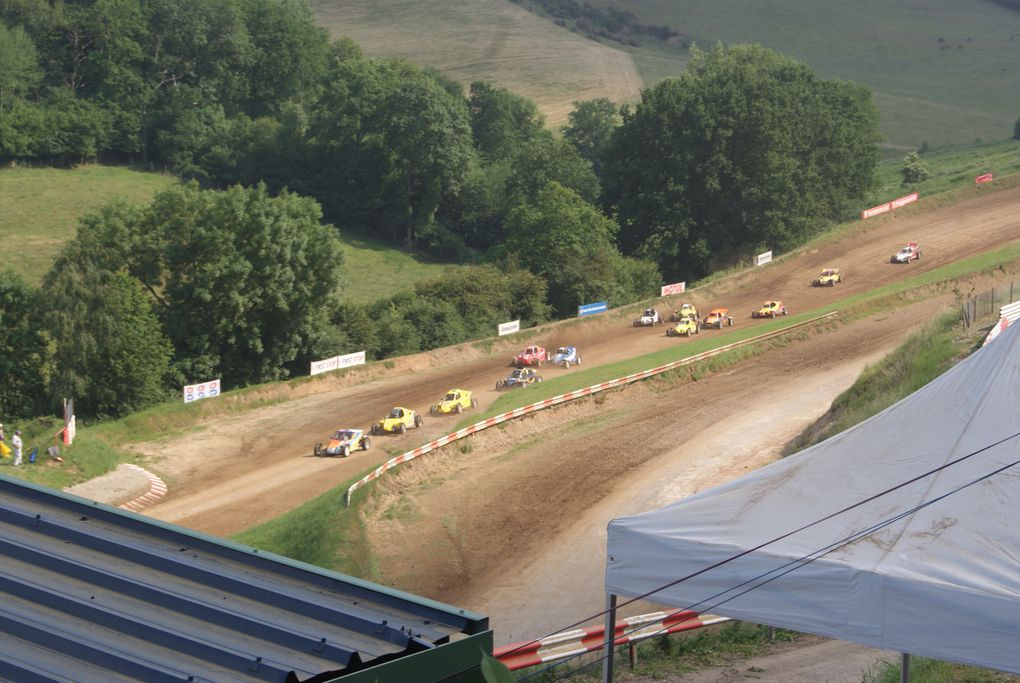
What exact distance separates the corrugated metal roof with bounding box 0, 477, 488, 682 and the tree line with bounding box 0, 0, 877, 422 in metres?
41.4

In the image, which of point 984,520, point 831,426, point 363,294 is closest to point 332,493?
point 831,426

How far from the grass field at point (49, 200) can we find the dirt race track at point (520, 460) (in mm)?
44920

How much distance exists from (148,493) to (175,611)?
3222cm

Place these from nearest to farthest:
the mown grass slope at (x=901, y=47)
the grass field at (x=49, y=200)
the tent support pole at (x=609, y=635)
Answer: the tent support pole at (x=609, y=635)
the grass field at (x=49, y=200)
the mown grass slope at (x=901, y=47)

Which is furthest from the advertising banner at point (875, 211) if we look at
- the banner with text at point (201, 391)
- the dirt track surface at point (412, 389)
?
the banner with text at point (201, 391)

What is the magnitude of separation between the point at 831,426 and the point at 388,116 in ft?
288

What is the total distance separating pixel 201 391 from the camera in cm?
4972

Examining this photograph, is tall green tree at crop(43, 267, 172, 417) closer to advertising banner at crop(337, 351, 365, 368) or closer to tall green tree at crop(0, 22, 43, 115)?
advertising banner at crop(337, 351, 365, 368)

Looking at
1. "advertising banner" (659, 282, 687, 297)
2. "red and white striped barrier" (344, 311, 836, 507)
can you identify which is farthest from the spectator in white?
"advertising banner" (659, 282, 687, 297)

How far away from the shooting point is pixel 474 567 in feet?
93.3

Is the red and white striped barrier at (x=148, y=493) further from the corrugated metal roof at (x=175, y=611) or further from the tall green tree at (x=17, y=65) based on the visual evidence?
the tall green tree at (x=17, y=65)

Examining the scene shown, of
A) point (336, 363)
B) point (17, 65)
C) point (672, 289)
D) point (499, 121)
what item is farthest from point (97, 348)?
point (499, 121)

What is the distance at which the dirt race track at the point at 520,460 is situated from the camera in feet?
93.0

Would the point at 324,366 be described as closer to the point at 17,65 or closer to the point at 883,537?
the point at 883,537
